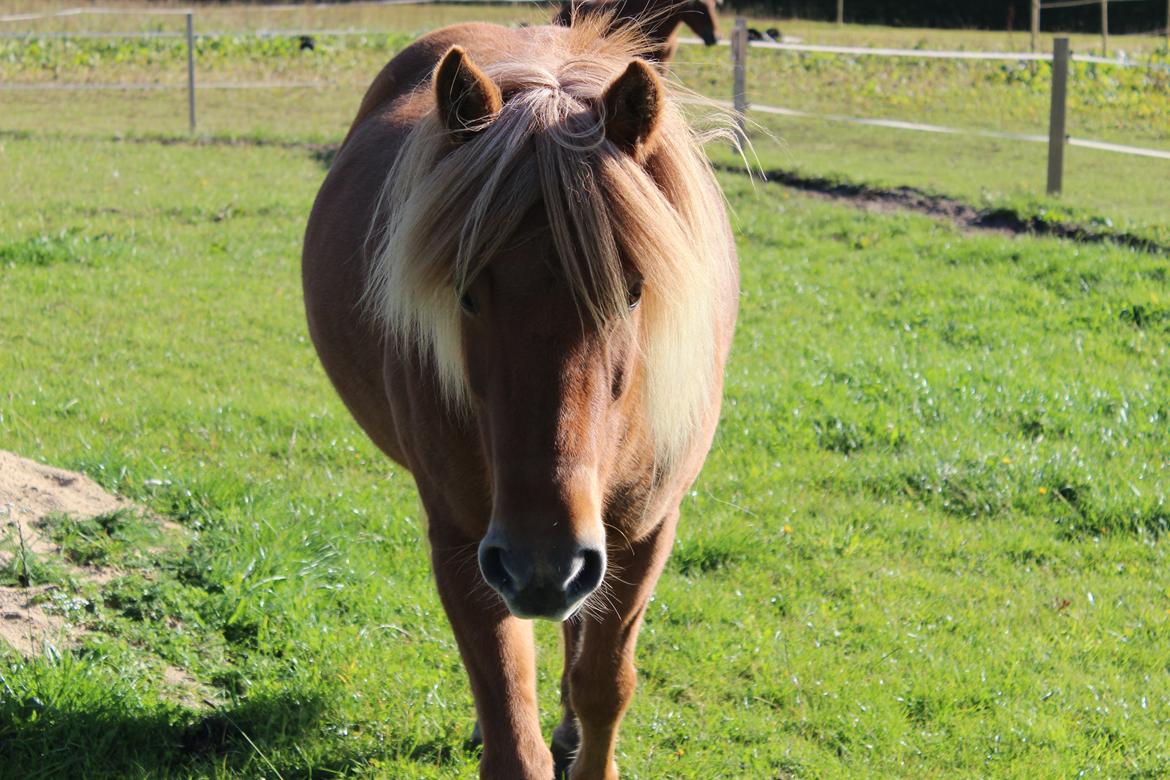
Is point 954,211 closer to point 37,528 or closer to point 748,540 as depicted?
point 748,540

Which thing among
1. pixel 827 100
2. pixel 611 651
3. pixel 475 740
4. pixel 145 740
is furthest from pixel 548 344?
pixel 827 100

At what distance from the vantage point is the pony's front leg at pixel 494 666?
2678 mm

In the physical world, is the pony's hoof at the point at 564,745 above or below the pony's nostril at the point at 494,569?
below

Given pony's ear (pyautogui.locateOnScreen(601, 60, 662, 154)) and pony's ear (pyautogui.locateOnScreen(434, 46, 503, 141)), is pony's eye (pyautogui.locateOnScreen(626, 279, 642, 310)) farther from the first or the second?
pony's ear (pyautogui.locateOnScreen(434, 46, 503, 141))

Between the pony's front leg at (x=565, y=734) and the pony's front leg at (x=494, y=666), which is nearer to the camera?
the pony's front leg at (x=494, y=666)

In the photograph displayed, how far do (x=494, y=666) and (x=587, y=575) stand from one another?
2.46ft

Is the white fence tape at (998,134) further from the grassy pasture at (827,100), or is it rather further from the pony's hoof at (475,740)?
the pony's hoof at (475,740)

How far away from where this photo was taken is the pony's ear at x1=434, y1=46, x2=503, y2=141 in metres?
2.29

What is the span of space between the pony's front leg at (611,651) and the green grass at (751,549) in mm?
255

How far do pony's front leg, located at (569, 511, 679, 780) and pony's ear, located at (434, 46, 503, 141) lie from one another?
122 centimetres

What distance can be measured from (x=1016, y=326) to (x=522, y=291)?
5.75 metres

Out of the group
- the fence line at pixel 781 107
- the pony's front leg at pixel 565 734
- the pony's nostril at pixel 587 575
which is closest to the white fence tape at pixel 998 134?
the fence line at pixel 781 107

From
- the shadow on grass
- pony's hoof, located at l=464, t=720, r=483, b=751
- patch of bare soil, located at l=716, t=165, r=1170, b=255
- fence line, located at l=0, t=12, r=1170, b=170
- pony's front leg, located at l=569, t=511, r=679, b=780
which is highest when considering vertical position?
fence line, located at l=0, t=12, r=1170, b=170

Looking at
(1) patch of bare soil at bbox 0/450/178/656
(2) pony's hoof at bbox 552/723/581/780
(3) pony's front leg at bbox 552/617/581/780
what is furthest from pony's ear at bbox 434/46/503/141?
(1) patch of bare soil at bbox 0/450/178/656
